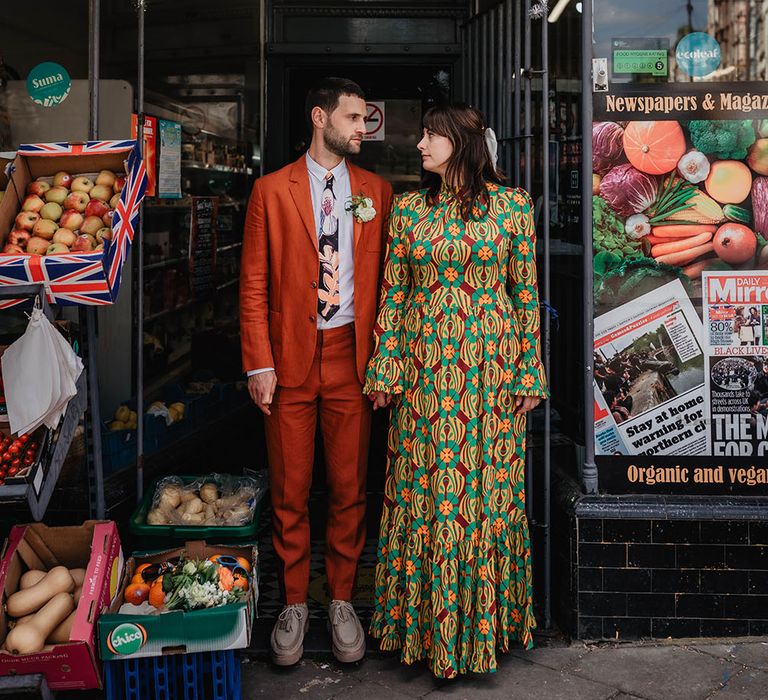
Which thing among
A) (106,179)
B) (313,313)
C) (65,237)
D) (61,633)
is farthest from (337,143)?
(61,633)

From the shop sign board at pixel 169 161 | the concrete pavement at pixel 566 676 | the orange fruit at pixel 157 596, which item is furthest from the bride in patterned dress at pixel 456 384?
the shop sign board at pixel 169 161

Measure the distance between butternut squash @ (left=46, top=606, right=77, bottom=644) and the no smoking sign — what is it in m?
3.54

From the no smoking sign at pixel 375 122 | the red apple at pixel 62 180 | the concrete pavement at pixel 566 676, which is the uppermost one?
the no smoking sign at pixel 375 122

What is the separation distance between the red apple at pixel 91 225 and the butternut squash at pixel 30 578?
1276mm

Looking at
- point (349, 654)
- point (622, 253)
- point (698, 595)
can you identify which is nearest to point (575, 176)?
point (622, 253)

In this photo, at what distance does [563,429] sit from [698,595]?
871mm

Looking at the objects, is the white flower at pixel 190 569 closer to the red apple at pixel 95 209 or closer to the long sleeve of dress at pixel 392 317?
the long sleeve of dress at pixel 392 317

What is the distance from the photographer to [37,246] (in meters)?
3.60

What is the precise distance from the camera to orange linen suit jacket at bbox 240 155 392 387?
13.0 ft

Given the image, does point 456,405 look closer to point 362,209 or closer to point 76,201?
point 362,209

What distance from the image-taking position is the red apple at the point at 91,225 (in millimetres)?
3652

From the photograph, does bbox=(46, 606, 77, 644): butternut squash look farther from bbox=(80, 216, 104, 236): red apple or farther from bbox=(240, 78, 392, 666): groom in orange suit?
bbox=(80, 216, 104, 236): red apple

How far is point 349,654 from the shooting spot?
3.96 meters

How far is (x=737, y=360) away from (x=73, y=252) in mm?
2652
